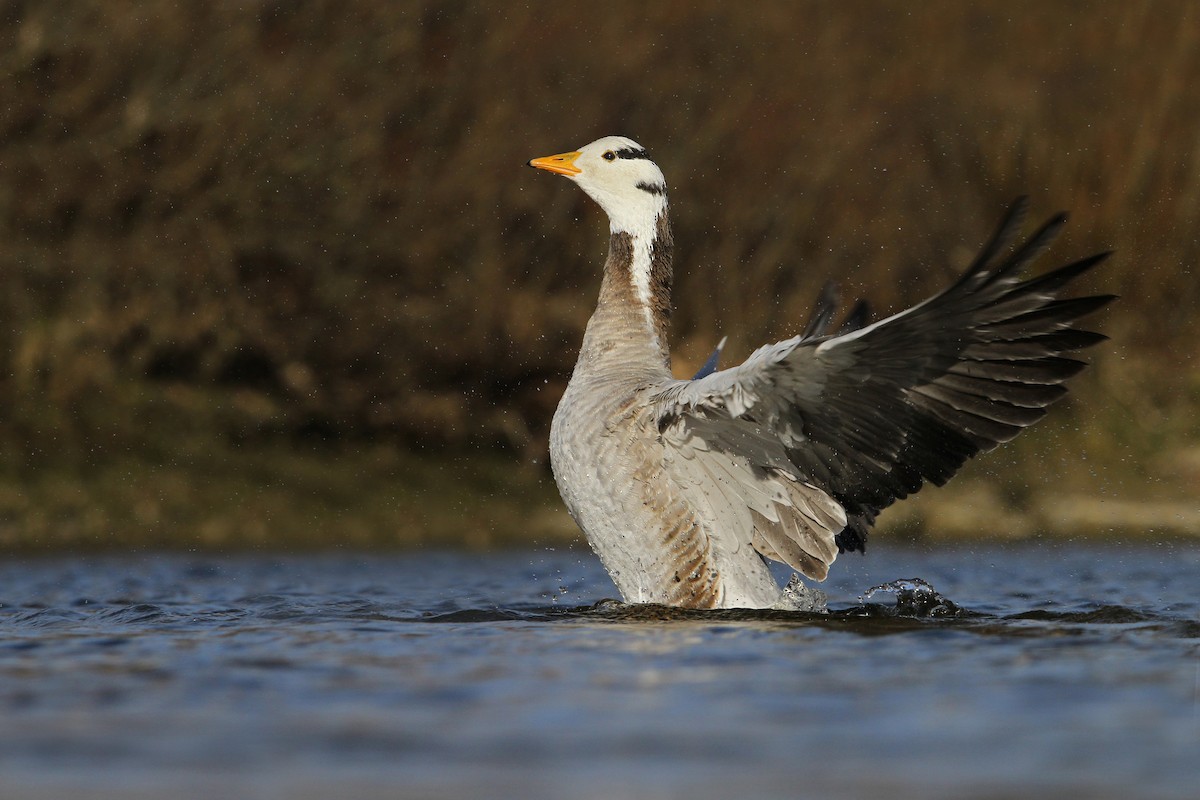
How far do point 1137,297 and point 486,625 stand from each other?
32.6 feet

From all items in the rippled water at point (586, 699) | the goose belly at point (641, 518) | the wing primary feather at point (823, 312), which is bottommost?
the rippled water at point (586, 699)

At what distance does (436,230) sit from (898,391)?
301 inches

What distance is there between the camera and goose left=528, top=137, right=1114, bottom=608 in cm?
623

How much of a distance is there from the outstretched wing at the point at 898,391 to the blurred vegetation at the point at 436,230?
233 inches

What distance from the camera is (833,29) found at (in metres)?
16.7

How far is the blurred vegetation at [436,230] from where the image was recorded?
12445 millimetres

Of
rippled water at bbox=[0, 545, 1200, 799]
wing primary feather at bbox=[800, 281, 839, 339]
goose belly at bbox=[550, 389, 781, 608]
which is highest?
wing primary feather at bbox=[800, 281, 839, 339]

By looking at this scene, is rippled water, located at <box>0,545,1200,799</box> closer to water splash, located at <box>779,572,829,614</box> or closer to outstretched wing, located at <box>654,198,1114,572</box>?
water splash, located at <box>779,572,829,614</box>

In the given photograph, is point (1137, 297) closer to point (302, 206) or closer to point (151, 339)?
point (302, 206)

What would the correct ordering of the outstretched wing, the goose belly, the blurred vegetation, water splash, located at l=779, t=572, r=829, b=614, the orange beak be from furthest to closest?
the blurred vegetation
the orange beak
water splash, located at l=779, t=572, r=829, b=614
the goose belly
the outstretched wing

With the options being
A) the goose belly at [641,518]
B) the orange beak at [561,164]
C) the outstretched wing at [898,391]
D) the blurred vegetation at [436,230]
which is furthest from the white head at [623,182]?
the blurred vegetation at [436,230]

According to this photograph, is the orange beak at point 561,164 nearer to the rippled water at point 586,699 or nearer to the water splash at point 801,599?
the rippled water at point 586,699

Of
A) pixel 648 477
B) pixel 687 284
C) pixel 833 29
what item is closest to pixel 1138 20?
pixel 833 29

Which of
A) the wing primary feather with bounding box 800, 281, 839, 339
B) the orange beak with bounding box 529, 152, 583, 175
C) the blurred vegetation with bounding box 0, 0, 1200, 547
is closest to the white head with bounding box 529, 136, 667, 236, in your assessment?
the orange beak with bounding box 529, 152, 583, 175
